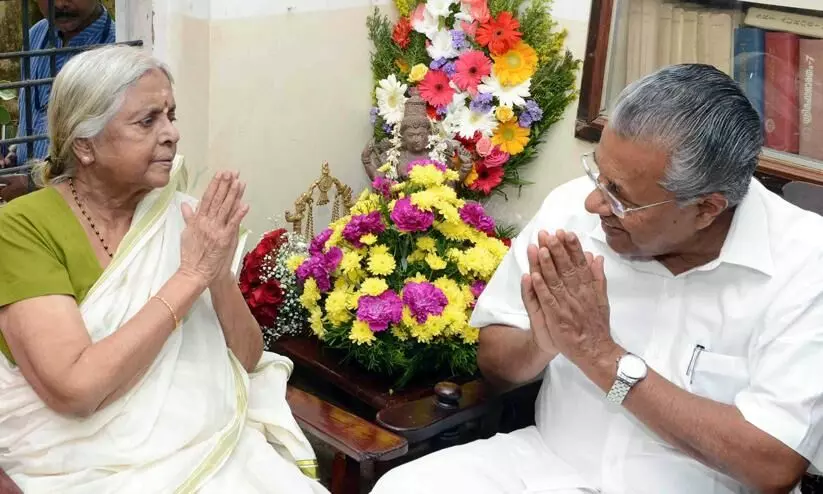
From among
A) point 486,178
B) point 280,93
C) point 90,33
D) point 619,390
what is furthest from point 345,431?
point 90,33

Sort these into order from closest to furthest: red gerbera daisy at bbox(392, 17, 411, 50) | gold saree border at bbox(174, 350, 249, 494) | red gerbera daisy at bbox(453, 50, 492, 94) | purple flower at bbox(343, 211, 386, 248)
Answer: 1. gold saree border at bbox(174, 350, 249, 494)
2. purple flower at bbox(343, 211, 386, 248)
3. red gerbera daisy at bbox(453, 50, 492, 94)
4. red gerbera daisy at bbox(392, 17, 411, 50)

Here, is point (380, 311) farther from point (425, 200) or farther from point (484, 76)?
point (484, 76)

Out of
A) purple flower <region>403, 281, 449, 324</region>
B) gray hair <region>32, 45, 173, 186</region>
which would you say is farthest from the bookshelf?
gray hair <region>32, 45, 173, 186</region>

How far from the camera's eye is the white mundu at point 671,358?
6.87ft

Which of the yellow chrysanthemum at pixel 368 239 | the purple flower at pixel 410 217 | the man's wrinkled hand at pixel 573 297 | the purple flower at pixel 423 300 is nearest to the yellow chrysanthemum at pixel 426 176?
the purple flower at pixel 410 217

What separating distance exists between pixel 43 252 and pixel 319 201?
1554 mm

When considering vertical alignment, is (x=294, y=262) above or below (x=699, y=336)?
below

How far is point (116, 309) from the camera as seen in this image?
2.30 metres

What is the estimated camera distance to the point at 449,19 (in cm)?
375

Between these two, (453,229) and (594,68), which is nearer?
(453,229)

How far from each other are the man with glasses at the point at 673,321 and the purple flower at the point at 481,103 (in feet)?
4.10

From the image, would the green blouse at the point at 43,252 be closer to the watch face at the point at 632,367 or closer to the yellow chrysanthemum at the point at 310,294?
the yellow chrysanthemum at the point at 310,294

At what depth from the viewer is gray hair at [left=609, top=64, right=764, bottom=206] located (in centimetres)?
206

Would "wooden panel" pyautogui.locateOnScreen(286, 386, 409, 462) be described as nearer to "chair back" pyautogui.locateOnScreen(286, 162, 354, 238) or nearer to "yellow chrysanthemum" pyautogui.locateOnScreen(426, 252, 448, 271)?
"yellow chrysanthemum" pyautogui.locateOnScreen(426, 252, 448, 271)
